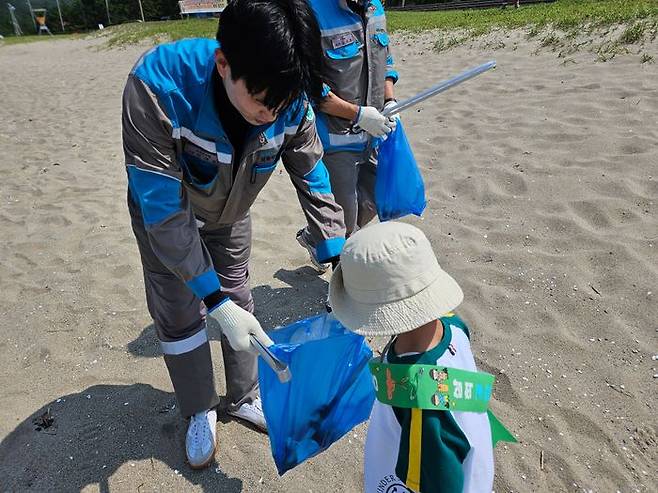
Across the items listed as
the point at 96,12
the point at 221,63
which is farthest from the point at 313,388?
the point at 96,12

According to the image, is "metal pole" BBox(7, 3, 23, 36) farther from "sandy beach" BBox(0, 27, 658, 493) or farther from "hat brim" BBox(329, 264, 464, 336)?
"hat brim" BBox(329, 264, 464, 336)

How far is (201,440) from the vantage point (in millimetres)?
2086

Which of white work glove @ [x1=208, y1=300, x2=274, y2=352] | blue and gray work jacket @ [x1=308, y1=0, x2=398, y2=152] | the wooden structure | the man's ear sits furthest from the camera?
the wooden structure

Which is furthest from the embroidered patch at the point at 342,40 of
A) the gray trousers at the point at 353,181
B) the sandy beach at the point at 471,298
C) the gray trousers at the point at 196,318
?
the sandy beach at the point at 471,298

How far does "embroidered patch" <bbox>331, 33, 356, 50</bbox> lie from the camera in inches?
96.7

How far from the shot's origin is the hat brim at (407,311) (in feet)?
3.67

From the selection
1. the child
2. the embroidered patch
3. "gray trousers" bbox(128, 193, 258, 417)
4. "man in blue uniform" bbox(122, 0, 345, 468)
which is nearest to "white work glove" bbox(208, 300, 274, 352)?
"man in blue uniform" bbox(122, 0, 345, 468)

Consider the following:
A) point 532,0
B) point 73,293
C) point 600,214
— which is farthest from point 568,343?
point 532,0

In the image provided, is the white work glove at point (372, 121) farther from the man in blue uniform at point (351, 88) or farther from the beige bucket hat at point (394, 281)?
the beige bucket hat at point (394, 281)

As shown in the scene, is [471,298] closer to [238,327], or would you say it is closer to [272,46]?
[238,327]

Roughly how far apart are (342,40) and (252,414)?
5.68 feet

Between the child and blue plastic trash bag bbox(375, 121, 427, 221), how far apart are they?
154cm

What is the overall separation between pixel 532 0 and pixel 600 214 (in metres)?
14.8

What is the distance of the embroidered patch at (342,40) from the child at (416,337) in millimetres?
1550
